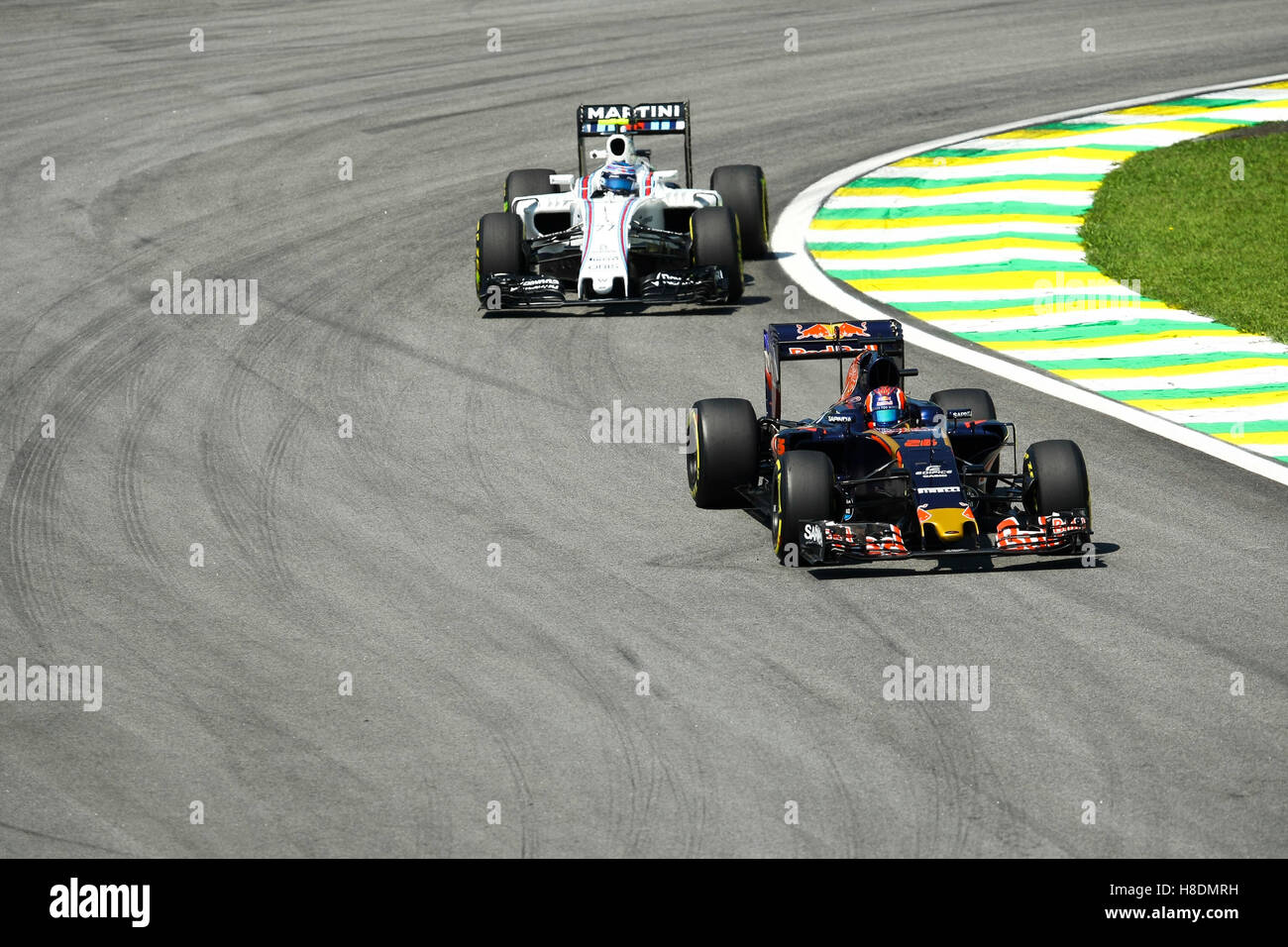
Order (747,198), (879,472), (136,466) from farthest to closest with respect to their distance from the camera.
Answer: (747,198) < (136,466) < (879,472)

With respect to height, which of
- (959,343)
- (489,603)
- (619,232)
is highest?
(619,232)

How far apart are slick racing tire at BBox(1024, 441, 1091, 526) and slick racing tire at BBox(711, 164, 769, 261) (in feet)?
25.8

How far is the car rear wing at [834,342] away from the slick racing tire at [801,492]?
1.31 metres

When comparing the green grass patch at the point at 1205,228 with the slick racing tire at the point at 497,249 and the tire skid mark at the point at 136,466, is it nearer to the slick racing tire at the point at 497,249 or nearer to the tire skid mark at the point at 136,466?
the slick racing tire at the point at 497,249

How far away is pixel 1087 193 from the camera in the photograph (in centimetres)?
1911

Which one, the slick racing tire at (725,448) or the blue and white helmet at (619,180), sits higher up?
the blue and white helmet at (619,180)

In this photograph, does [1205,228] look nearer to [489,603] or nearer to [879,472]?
[879,472]

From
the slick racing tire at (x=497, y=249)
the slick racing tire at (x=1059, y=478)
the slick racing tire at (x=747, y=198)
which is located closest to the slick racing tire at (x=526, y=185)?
the slick racing tire at (x=497, y=249)

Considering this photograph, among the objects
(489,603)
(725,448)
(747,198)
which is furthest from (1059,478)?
(747,198)

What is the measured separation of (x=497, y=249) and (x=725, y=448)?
5.65 m

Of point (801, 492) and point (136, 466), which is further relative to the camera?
point (136, 466)

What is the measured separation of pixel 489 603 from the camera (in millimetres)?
9438

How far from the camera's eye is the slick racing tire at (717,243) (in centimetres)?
1562
